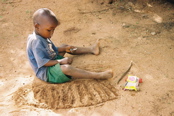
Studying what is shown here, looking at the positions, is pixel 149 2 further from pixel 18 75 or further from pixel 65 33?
pixel 18 75

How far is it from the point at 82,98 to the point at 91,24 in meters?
2.15

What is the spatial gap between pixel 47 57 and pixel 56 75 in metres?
0.29

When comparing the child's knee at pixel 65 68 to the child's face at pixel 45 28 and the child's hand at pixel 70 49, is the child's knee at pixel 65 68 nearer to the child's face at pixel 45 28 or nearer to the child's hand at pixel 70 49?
the child's face at pixel 45 28

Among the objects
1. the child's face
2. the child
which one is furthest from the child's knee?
the child's face

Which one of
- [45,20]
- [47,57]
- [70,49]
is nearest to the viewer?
[45,20]

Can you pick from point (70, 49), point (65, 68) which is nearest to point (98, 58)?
point (70, 49)

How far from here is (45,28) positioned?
2.79 meters

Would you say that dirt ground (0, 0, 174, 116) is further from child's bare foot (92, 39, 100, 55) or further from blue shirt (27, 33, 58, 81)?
blue shirt (27, 33, 58, 81)

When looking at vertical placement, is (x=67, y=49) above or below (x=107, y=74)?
above

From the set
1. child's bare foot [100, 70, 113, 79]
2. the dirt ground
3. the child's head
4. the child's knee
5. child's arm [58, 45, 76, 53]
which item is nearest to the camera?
the dirt ground

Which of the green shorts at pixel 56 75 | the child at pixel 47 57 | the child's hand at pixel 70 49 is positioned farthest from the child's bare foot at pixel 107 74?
the child's hand at pixel 70 49

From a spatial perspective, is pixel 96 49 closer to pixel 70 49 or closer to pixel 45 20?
pixel 70 49

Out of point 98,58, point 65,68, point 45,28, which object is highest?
point 45,28

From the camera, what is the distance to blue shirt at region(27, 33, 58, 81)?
283 cm
